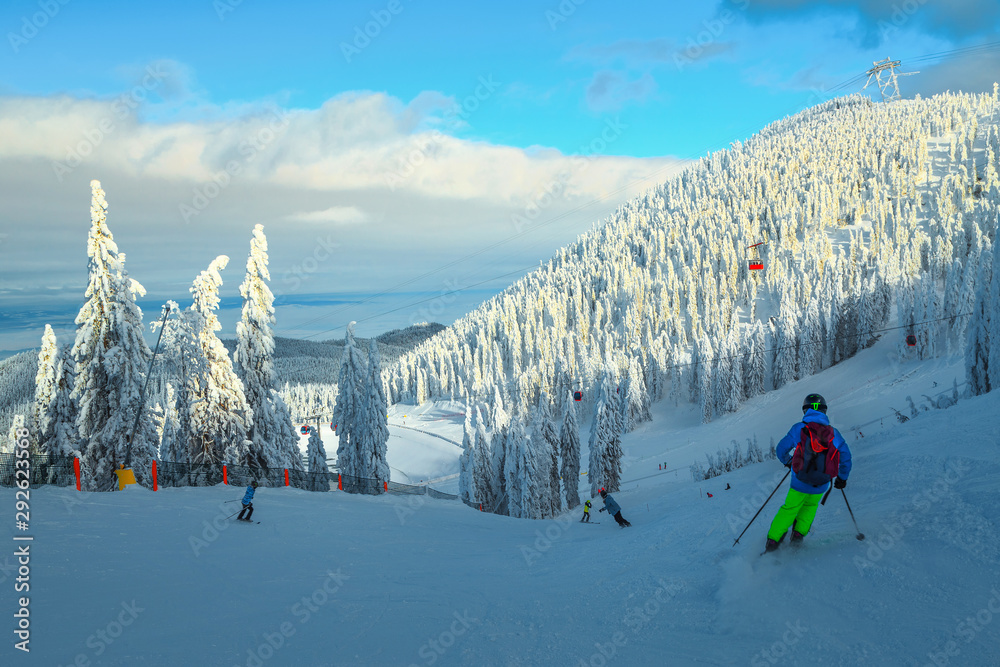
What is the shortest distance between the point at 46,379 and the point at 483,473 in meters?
31.5

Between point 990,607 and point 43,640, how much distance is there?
10742 mm

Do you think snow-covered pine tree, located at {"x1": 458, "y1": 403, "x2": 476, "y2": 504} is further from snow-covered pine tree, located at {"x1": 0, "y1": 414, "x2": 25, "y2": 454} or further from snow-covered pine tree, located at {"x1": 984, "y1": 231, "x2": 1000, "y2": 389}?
snow-covered pine tree, located at {"x1": 984, "y1": 231, "x2": 1000, "y2": 389}

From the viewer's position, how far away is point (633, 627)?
6.89m

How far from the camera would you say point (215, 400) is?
2536cm

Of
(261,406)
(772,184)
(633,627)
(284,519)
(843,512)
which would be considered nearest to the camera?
(633,627)

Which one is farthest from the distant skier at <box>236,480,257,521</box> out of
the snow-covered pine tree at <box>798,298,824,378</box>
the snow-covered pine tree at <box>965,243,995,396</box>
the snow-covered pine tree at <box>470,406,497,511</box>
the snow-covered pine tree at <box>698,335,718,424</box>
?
the snow-covered pine tree at <box>798,298,824,378</box>

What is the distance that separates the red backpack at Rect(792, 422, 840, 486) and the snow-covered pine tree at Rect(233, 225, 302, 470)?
2600 centimetres

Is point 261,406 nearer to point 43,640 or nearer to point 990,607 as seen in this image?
point 43,640

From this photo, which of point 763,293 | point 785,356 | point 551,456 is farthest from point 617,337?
point 551,456

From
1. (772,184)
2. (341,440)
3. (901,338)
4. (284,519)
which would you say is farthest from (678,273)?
(284,519)

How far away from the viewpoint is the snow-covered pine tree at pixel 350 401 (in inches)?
1309

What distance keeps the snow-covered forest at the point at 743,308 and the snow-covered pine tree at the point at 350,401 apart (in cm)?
1562

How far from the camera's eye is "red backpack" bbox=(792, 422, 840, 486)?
6816 millimetres

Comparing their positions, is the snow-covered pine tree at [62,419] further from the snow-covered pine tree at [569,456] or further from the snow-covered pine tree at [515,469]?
the snow-covered pine tree at [569,456]
